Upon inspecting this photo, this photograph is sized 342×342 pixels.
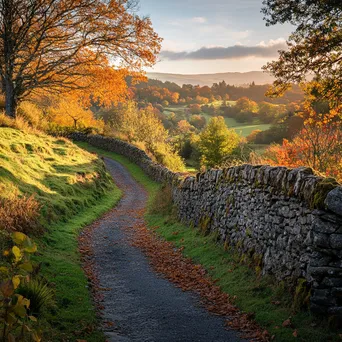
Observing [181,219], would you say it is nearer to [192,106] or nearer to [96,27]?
[96,27]

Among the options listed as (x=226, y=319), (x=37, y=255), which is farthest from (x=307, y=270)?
(x=37, y=255)

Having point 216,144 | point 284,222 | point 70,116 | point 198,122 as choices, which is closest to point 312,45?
point 284,222

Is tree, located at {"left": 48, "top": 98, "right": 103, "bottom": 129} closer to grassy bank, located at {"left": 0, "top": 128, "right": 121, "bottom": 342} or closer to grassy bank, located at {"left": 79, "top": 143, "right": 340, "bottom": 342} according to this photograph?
grassy bank, located at {"left": 0, "top": 128, "right": 121, "bottom": 342}

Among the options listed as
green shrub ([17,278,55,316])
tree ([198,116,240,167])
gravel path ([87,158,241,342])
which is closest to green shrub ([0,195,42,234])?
gravel path ([87,158,241,342])

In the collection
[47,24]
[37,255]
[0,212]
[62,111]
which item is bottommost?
[37,255]

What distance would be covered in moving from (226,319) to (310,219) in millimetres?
2580

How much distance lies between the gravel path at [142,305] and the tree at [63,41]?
476 inches

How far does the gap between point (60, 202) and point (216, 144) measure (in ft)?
105

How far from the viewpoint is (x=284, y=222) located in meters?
7.81

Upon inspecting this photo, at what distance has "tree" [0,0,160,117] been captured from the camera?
764 inches

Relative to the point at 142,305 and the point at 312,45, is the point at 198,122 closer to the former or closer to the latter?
the point at 312,45

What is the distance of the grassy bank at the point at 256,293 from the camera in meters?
6.11

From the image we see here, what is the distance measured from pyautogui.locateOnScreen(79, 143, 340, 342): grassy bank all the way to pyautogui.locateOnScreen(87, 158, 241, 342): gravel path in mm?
755

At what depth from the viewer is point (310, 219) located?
22.3 feet
